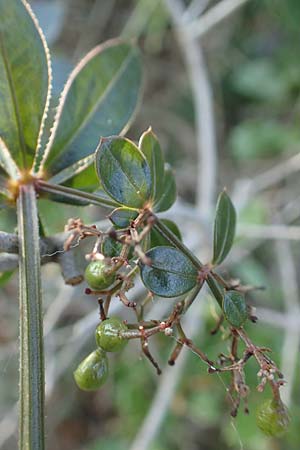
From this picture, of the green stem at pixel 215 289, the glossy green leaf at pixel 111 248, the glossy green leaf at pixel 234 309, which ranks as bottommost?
the glossy green leaf at pixel 234 309

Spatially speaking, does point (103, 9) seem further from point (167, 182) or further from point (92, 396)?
point (167, 182)

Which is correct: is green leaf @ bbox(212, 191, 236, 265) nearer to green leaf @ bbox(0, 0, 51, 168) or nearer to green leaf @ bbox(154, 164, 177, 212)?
green leaf @ bbox(154, 164, 177, 212)

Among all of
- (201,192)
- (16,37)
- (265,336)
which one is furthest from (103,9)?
(16,37)

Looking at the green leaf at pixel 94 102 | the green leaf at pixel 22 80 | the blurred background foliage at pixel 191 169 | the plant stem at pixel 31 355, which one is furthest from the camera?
the blurred background foliage at pixel 191 169

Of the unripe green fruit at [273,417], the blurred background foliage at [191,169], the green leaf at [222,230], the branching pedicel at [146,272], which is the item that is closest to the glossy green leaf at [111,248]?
the branching pedicel at [146,272]

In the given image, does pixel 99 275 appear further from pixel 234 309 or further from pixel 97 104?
pixel 97 104

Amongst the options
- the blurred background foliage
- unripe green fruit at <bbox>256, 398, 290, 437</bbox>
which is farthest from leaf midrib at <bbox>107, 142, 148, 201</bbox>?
the blurred background foliage

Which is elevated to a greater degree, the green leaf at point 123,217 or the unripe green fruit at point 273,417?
the green leaf at point 123,217

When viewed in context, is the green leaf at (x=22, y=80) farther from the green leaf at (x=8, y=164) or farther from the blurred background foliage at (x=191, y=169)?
the blurred background foliage at (x=191, y=169)
